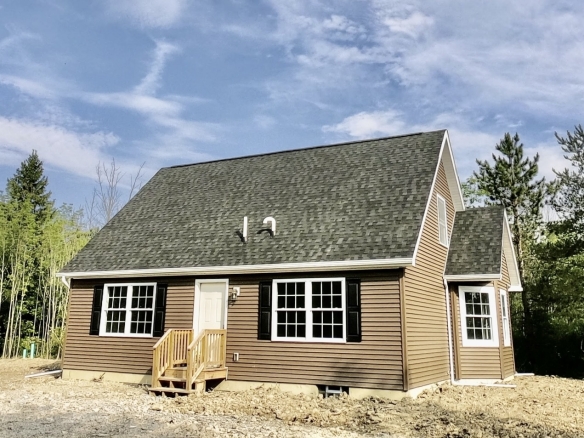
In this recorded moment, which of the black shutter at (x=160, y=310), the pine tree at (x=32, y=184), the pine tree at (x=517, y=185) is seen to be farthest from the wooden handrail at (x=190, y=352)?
the pine tree at (x=32, y=184)

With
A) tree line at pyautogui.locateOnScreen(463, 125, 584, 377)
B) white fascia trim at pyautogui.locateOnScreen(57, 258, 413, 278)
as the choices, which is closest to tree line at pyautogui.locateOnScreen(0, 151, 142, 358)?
white fascia trim at pyautogui.locateOnScreen(57, 258, 413, 278)

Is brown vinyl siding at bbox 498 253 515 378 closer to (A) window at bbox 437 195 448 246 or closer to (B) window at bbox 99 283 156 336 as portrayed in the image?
(A) window at bbox 437 195 448 246

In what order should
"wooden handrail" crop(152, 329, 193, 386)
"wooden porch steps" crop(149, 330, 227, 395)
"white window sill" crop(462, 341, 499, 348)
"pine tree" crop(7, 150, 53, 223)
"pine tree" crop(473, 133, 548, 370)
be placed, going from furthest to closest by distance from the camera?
1. "pine tree" crop(7, 150, 53, 223)
2. "pine tree" crop(473, 133, 548, 370)
3. "white window sill" crop(462, 341, 499, 348)
4. "wooden handrail" crop(152, 329, 193, 386)
5. "wooden porch steps" crop(149, 330, 227, 395)

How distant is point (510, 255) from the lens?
15078 millimetres

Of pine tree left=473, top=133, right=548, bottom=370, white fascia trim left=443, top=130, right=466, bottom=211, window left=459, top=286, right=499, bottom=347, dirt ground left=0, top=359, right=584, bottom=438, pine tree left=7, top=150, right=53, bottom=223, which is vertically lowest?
dirt ground left=0, top=359, right=584, bottom=438

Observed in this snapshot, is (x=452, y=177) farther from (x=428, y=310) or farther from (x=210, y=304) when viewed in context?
(x=210, y=304)

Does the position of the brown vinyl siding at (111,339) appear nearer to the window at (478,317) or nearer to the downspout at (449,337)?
the downspout at (449,337)

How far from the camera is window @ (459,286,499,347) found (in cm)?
1283

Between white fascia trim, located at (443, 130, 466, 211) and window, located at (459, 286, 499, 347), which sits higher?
white fascia trim, located at (443, 130, 466, 211)

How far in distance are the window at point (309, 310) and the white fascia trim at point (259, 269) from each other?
33 centimetres

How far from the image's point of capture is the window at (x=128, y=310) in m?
12.5

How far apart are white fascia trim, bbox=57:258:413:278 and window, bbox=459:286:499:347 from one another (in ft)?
13.6

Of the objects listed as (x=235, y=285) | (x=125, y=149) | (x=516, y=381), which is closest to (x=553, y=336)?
(x=516, y=381)

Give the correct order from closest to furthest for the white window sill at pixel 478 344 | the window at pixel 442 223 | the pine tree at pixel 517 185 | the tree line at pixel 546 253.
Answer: the white window sill at pixel 478 344, the window at pixel 442 223, the tree line at pixel 546 253, the pine tree at pixel 517 185
